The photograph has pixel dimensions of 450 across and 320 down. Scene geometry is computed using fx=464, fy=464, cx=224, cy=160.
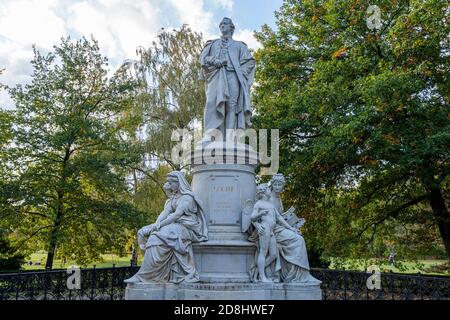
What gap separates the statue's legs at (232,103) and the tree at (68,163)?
8.84m

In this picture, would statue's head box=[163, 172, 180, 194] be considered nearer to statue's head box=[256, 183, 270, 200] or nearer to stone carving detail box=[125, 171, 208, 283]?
stone carving detail box=[125, 171, 208, 283]

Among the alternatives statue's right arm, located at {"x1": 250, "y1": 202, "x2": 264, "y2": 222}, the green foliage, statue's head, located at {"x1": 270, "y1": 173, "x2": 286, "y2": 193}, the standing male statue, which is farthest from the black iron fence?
the green foliage

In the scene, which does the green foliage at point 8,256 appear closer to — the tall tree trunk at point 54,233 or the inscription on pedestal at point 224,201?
the tall tree trunk at point 54,233

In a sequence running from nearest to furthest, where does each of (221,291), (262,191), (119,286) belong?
(221,291), (262,191), (119,286)

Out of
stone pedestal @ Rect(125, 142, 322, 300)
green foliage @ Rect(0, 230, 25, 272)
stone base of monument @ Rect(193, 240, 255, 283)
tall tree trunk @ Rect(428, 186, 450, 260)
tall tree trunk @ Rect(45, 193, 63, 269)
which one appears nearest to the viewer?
stone pedestal @ Rect(125, 142, 322, 300)

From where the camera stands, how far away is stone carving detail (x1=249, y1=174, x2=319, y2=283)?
8.55 metres

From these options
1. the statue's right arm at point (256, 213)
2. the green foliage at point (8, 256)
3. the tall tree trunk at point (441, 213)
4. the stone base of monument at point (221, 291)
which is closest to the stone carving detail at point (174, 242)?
the stone base of monument at point (221, 291)

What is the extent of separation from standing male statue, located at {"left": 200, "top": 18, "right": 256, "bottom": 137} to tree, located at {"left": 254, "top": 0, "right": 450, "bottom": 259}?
15.4 feet

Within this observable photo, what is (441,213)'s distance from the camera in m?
15.7

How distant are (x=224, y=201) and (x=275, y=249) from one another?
140 centimetres

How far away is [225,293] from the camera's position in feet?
25.9

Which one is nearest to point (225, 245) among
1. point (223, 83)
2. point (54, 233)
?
point (223, 83)

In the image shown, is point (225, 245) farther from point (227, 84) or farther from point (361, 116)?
point (361, 116)
